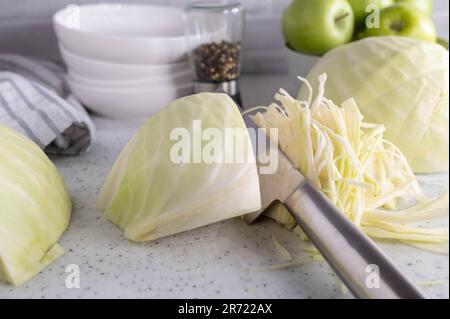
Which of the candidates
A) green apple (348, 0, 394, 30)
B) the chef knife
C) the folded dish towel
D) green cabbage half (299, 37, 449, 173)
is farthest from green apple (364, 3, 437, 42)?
the folded dish towel

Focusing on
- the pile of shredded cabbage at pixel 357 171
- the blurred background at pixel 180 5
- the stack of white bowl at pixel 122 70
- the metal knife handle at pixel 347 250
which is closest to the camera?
the metal knife handle at pixel 347 250

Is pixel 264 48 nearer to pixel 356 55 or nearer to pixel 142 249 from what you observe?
pixel 356 55

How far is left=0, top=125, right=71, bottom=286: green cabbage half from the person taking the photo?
0.47 m

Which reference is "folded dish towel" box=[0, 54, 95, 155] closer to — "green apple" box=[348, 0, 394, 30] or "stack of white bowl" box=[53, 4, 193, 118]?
"stack of white bowl" box=[53, 4, 193, 118]

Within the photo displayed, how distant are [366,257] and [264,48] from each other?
0.73 metres

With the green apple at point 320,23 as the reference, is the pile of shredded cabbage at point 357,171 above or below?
below

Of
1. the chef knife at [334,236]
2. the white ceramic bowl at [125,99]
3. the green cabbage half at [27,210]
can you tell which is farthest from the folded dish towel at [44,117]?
the chef knife at [334,236]

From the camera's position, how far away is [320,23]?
0.81m

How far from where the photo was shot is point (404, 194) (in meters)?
0.58

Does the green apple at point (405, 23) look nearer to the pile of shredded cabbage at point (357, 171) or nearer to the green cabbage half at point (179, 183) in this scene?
the pile of shredded cabbage at point (357, 171)

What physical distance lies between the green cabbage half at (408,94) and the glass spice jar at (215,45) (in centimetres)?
28

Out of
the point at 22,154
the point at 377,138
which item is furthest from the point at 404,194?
the point at 22,154

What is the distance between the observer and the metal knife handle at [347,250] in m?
0.40

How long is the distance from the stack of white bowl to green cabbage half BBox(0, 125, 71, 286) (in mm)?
292
